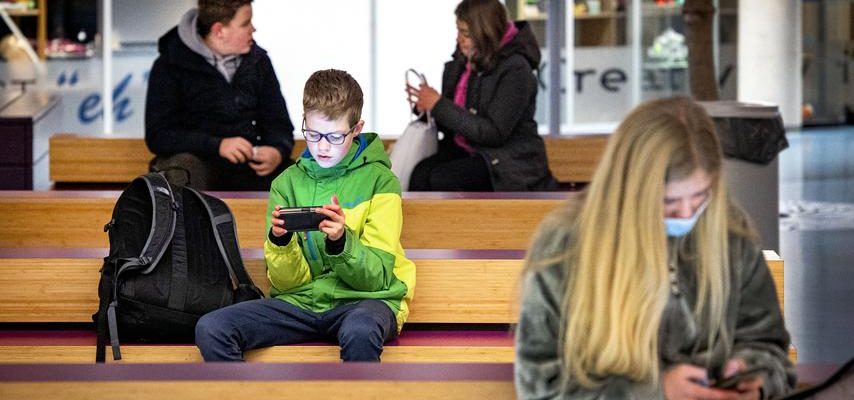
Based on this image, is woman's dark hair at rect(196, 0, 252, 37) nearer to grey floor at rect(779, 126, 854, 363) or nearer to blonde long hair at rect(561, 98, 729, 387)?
grey floor at rect(779, 126, 854, 363)

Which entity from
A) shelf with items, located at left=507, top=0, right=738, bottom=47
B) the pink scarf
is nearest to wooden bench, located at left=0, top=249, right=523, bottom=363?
the pink scarf

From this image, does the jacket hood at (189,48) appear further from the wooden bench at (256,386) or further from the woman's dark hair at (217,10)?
the wooden bench at (256,386)

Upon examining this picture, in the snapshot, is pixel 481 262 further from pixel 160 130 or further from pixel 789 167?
pixel 789 167

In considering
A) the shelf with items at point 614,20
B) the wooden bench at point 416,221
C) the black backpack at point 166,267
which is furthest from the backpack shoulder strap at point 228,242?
the shelf with items at point 614,20

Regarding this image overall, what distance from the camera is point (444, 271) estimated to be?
16.0ft

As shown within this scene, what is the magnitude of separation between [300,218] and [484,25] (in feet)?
8.61

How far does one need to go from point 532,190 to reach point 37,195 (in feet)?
7.32

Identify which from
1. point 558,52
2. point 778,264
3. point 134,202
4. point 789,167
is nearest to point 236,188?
point 134,202

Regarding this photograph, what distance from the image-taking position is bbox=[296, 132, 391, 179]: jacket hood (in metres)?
4.67

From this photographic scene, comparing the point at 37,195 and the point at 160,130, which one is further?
the point at 160,130

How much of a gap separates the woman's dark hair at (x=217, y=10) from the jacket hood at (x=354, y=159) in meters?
1.93

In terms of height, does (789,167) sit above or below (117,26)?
below

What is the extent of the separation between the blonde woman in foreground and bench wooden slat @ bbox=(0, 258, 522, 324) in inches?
68.1

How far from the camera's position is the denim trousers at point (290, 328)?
4348 millimetres
